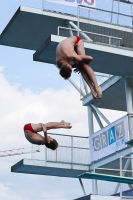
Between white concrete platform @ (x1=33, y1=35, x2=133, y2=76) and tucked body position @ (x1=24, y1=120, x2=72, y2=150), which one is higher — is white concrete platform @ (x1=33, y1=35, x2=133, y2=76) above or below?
above

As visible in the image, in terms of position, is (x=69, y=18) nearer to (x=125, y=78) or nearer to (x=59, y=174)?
(x=125, y=78)

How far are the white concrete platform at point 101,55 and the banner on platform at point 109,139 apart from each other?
276 cm

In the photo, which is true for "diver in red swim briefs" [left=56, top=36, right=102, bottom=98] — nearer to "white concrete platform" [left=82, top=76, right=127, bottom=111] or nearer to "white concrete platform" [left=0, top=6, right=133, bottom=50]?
"white concrete platform" [left=0, top=6, right=133, bottom=50]

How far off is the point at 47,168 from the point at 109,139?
4.52 m

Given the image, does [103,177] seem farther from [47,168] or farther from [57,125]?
[47,168]

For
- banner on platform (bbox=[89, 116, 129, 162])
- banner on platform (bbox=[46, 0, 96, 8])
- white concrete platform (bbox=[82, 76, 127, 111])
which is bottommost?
banner on platform (bbox=[89, 116, 129, 162])

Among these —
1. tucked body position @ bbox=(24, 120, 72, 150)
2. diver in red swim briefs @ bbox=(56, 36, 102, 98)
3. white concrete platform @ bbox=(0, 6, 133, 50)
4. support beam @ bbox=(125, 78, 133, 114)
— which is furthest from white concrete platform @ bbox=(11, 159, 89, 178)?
diver in red swim briefs @ bbox=(56, 36, 102, 98)

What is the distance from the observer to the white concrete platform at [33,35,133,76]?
27062 mm

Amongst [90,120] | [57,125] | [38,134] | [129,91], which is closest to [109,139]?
[129,91]

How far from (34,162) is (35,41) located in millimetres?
7376

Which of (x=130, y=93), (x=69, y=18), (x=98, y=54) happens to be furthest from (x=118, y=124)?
(x=69, y=18)

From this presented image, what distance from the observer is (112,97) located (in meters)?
34.8

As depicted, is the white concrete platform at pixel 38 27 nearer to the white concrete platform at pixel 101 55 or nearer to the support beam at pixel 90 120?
the white concrete platform at pixel 101 55

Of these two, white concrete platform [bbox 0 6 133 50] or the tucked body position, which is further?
white concrete platform [bbox 0 6 133 50]
